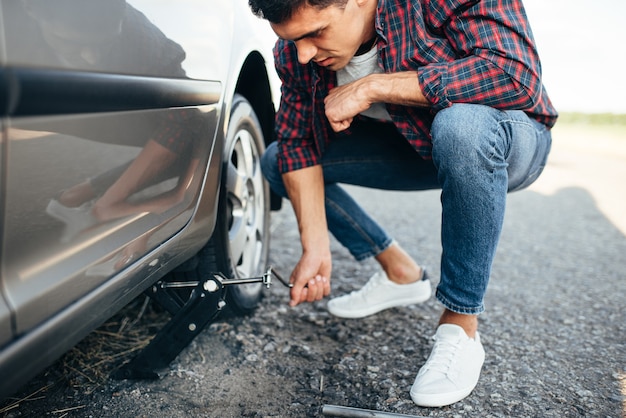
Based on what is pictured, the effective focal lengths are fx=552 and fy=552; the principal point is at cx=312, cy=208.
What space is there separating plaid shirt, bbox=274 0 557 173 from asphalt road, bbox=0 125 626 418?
0.70 m

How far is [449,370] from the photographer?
1.53 m

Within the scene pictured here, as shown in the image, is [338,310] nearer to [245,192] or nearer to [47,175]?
[245,192]

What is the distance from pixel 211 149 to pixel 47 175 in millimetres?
631

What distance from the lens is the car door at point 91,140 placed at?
0.81m

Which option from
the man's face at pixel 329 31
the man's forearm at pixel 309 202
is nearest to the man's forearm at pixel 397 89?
the man's face at pixel 329 31

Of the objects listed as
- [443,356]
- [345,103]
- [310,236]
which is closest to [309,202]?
[310,236]

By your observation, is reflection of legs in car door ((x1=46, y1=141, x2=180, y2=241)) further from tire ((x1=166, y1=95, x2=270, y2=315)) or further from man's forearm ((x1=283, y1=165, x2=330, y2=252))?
man's forearm ((x1=283, y1=165, x2=330, y2=252))

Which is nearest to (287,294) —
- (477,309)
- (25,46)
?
(477,309)

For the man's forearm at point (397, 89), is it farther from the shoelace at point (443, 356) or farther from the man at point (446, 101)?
the shoelace at point (443, 356)

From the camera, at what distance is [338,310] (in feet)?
6.80

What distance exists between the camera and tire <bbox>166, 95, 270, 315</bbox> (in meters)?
1.69

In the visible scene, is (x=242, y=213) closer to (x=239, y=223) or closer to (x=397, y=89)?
(x=239, y=223)

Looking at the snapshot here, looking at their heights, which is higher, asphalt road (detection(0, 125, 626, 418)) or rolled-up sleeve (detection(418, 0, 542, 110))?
rolled-up sleeve (detection(418, 0, 542, 110))

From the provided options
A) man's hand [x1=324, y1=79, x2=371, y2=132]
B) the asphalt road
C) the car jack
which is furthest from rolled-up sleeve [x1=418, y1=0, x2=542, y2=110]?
the asphalt road
